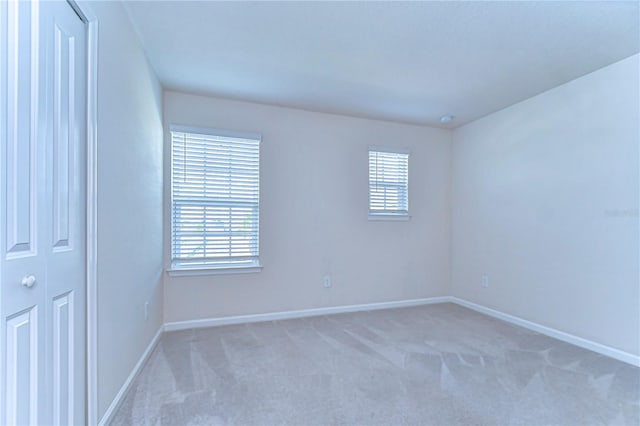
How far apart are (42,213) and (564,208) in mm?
3872

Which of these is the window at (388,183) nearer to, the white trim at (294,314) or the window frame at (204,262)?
the white trim at (294,314)

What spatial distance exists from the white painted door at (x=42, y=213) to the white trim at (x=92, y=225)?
29 mm

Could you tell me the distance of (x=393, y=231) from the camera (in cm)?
407

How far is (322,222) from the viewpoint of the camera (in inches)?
146

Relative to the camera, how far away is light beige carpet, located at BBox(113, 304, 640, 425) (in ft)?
5.82

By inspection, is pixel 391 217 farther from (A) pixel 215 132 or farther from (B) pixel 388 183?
(A) pixel 215 132

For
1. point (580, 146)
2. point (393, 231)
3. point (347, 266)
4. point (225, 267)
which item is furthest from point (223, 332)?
point (580, 146)

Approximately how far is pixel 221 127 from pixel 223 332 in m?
2.15

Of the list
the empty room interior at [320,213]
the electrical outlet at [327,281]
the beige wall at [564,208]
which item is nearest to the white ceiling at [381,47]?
the empty room interior at [320,213]

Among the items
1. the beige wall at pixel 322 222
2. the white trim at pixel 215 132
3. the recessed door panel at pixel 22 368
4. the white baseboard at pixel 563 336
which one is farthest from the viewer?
the beige wall at pixel 322 222

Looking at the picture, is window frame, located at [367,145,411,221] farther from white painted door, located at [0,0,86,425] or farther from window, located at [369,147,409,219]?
white painted door, located at [0,0,86,425]

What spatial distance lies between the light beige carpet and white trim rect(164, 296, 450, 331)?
14 centimetres

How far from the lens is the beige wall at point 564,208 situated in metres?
2.50

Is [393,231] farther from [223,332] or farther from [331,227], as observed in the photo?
[223,332]
